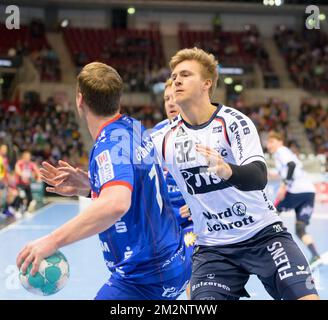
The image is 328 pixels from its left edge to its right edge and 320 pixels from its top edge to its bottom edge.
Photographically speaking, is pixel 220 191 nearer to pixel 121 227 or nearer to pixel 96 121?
pixel 121 227

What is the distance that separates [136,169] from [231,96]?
24.5m

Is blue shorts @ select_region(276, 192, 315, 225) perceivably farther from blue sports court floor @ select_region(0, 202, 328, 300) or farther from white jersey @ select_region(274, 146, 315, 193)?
blue sports court floor @ select_region(0, 202, 328, 300)

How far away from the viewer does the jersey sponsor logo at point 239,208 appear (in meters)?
3.89

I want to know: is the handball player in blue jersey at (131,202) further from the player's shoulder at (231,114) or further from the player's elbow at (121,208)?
the player's shoulder at (231,114)

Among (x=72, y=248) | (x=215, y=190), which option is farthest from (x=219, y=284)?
(x=72, y=248)

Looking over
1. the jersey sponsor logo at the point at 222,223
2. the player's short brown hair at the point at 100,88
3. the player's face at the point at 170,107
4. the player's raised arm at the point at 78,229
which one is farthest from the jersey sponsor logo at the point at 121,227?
the player's face at the point at 170,107

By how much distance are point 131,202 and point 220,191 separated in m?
0.93

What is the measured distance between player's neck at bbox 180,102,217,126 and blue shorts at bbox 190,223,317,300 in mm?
808

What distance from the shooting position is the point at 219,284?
3.82 meters

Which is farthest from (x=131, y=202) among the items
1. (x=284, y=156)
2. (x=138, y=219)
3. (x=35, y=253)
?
(x=284, y=156)

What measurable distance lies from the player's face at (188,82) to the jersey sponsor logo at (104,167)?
113cm

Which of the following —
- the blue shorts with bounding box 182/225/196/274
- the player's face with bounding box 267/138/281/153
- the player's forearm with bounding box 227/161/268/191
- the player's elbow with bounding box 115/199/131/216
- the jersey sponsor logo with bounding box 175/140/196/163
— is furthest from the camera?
the player's face with bounding box 267/138/281/153

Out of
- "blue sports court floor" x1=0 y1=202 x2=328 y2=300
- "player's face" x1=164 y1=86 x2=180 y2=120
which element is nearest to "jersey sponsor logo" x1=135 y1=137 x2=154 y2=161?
"player's face" x1=164 y1=86 x2=180 y2=120

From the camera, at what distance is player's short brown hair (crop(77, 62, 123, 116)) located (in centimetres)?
311
